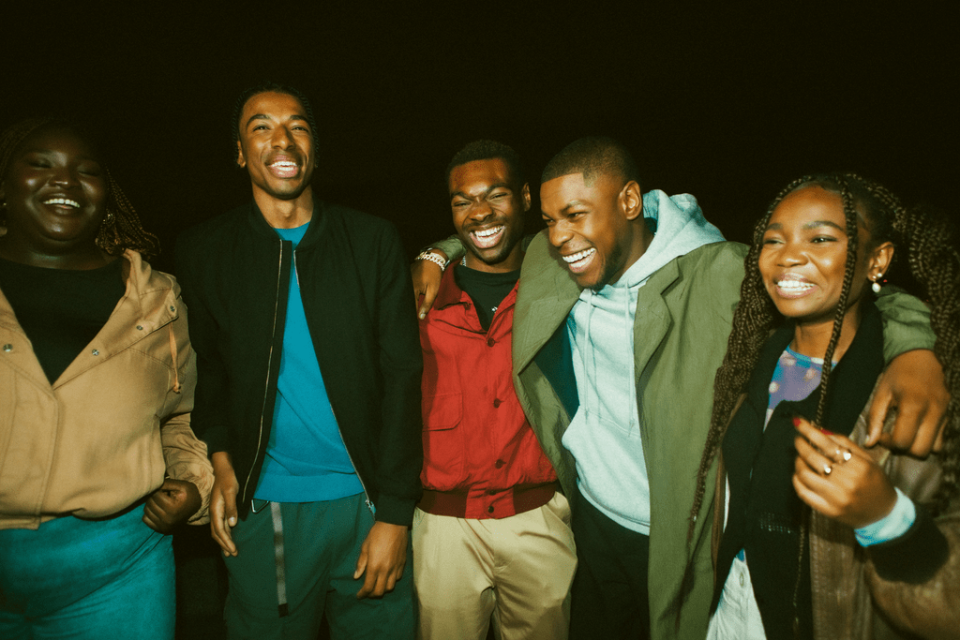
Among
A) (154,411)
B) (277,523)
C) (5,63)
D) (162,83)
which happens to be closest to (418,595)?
(277,523)

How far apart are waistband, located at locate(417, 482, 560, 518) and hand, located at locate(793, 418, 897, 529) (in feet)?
3.33

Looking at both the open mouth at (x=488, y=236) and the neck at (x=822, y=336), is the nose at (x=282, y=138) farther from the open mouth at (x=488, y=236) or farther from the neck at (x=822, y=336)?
the neck at (x=822, y=336)

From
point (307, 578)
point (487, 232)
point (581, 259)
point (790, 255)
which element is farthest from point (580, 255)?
point (307, 578)

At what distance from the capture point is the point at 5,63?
3146mm

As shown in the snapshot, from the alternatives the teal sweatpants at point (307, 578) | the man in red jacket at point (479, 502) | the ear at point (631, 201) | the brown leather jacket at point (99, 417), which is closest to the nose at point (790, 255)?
the ear at point (631, 201)

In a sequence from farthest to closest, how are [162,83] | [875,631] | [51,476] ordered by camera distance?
1. [162,83]
2. [51,476]
3. [875,631]

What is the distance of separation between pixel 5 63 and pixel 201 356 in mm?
3257

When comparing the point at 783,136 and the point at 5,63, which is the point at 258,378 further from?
the point at 783,136

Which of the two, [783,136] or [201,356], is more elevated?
[783,136]

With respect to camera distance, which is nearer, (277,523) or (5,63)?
(277,523)

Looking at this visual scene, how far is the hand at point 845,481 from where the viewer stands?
88 cm

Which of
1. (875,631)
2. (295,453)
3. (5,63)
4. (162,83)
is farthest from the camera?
(162,83)

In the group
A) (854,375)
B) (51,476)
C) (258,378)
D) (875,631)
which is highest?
(854,375)

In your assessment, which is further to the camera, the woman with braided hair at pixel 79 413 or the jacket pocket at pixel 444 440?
the jacket pocket at pixel 444 440
